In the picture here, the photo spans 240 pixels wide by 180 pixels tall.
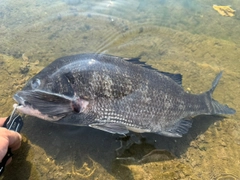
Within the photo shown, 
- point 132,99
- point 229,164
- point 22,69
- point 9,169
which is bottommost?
point 229,164

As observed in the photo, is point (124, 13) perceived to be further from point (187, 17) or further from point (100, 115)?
point (100, 115)

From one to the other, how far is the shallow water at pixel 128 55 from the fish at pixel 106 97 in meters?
0.39

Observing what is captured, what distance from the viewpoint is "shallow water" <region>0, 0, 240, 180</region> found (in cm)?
344

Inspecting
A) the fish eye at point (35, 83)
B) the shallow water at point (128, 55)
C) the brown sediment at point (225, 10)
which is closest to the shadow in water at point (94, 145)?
the shallow water at point (128, 55)

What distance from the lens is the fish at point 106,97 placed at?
3.30 m

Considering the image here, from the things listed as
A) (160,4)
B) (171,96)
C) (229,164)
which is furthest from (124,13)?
(229,164)

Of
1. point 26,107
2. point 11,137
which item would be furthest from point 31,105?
point 11,137

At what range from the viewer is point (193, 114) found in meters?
3.88

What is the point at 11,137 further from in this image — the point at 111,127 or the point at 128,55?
the point at 128,55

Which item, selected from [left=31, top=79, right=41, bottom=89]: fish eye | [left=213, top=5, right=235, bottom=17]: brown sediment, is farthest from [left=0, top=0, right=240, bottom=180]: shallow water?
[left=31, top=79, right=41, bottom=89]: fish eye

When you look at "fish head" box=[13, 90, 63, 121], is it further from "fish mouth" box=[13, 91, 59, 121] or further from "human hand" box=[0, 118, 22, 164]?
"human hand" box=[0, 118, 22, 164]

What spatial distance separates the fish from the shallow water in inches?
15.3

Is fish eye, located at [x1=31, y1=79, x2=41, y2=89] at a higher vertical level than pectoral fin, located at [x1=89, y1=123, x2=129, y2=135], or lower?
higher

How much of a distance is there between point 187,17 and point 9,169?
5821 mm
